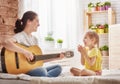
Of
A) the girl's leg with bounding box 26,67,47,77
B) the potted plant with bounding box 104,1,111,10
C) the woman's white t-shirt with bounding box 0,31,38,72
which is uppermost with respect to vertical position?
the potted plant with bounding box 104,1,111,10

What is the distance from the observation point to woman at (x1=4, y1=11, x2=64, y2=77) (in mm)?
1923

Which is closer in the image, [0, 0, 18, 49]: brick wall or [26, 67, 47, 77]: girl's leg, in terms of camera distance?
[26, 67, 47, 77]: girl's leg

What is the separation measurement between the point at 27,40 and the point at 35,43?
102 mm

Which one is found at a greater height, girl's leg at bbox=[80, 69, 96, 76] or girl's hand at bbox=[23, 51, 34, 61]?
girl's hand at bbox=[23, 51, 34, 61]

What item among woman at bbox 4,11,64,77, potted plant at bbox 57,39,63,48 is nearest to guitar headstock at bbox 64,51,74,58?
woman at bbox 4,11,64,77

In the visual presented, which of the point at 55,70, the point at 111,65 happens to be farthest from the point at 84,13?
the point at 55,70

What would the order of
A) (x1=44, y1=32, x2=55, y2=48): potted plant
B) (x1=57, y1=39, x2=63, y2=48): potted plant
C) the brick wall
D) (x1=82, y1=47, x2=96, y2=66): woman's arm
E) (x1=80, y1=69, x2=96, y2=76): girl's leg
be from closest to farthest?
1. (x1=80, y1=69, x2=96, y2=76): girl's leg
2. (x1=82, y1=47, x2=96, y2=66): woman's arm
3. the brick wall
4. (x1=44, y1=32, x2=55, y2=48): potted plant
5. (x1=57, y1=39, x2=63, y2=48): potted plant

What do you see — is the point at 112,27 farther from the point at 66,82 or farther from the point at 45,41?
the point at 66,82

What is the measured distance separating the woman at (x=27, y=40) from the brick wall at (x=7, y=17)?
75 cm

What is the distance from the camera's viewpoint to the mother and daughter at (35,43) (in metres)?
1.92

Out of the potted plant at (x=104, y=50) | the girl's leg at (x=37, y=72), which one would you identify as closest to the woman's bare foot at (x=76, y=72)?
the girl's leg at (x=37, y=72)

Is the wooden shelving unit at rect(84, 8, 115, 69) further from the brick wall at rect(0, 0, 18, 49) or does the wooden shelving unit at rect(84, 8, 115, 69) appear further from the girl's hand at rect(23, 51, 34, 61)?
the girl's hand at rect(23, 51, 34, 61)

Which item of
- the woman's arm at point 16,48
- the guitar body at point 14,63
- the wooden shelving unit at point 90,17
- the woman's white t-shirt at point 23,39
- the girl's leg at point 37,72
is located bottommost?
the girl's leg at point 37,72

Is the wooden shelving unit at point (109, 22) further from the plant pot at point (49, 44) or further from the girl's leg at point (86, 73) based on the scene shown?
the girl's leg at point (86, 73)
